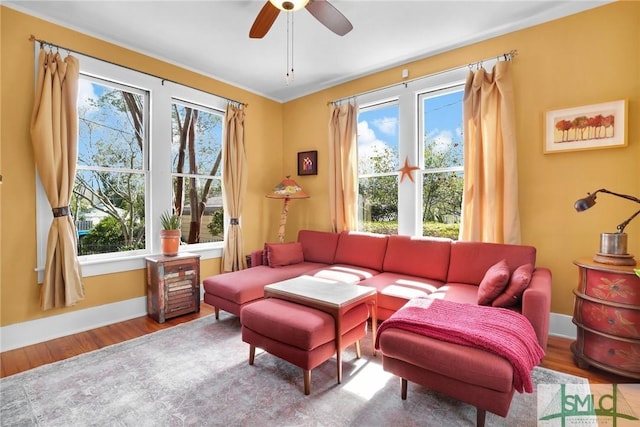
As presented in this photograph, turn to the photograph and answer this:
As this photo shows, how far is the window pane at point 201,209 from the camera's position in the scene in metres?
3.85

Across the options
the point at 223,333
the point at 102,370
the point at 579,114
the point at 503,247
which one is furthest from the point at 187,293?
the point at 579,114

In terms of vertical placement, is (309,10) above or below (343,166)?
above

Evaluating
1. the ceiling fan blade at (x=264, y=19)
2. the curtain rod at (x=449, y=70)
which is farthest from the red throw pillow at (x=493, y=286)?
the ceiling fan blade at (x=264, y=19)

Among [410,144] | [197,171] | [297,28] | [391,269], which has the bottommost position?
[391,269]

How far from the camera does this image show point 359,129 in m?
4.18

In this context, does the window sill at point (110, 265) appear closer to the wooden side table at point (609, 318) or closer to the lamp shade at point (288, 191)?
the lamp shade at point (288, 191)

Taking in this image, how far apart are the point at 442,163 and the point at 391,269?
4.56 ft

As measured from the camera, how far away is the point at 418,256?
3.21 m

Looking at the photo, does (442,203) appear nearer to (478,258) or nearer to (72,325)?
(478,258)

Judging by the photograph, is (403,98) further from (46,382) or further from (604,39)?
(46,382)

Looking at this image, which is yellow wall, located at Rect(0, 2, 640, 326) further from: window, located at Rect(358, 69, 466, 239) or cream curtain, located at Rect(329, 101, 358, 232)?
cream curtain, located at Rect(329, 101, 358, 232)

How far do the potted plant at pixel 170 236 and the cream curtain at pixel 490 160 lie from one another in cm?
319

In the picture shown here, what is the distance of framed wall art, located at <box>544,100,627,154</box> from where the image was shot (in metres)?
2.45

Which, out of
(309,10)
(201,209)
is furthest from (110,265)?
(309,10)
